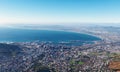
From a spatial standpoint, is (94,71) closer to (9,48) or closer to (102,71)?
(102,71)

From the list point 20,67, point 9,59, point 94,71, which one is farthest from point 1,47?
point 94,71

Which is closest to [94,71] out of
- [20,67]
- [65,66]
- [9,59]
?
[65,66]

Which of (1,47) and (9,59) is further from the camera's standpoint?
(1,47)

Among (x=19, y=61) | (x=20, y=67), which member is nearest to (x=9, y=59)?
(x=19, y=61)

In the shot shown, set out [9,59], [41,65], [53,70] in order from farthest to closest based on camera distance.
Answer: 1. [9,59]
2. [41,65]
3. [53,70]

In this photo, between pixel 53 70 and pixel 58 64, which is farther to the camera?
pixel 58 64

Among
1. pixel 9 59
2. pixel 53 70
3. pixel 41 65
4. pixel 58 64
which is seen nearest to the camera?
pixel 53 70

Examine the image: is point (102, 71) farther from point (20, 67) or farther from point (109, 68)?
point (20, 67)

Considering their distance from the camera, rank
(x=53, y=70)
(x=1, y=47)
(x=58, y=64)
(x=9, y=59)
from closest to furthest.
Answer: (x=53, y=70) < (x=58, y=64) < (x=9, y=59) < (x=1, y=47)
